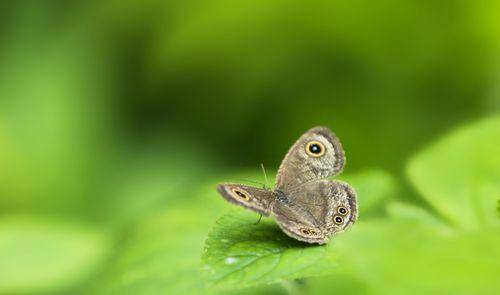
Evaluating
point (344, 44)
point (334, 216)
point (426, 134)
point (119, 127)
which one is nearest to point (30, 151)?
point (119, 127)

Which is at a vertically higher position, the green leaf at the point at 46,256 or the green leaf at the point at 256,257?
the green leaf at the point at 46,256

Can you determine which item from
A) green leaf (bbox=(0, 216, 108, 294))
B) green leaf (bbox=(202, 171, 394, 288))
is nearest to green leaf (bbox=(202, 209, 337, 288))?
green leaf (bbox=(202, 171, 394, 288))

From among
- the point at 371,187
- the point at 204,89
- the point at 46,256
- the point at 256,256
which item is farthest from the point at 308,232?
the point at 204,89

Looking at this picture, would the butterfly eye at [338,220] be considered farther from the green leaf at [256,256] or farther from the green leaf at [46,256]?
the green leaf at [46,256]

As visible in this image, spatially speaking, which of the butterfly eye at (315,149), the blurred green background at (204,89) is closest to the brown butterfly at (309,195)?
the butterfly eye at (315,149)

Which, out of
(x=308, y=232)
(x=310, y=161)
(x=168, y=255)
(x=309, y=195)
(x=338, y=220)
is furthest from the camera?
(x=168, y=255)

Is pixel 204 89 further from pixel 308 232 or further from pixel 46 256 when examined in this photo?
pixel 308 232
